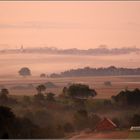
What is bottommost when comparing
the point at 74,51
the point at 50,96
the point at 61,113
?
the point at 61,113

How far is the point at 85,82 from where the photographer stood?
2.74 m

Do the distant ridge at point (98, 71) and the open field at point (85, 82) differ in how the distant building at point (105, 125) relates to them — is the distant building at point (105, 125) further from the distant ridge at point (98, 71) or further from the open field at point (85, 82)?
the distant ridge at point (98, 71)

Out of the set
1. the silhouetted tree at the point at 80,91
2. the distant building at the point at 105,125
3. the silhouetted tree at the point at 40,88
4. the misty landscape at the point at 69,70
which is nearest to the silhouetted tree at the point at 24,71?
the misty landscape at the point at 69,70

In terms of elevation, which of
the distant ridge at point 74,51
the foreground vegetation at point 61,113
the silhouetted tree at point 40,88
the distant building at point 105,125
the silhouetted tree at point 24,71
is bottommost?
the distant building at point 105,125

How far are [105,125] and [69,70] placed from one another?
47 cm

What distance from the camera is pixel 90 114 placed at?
2709mm

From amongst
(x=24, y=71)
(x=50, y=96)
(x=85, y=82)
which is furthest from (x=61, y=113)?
(x=24, y=71)

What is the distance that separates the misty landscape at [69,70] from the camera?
271cm

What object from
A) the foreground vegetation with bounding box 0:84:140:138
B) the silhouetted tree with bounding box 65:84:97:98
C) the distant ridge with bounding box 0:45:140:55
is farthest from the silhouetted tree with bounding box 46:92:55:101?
the distant ridge with bounding box 0:45:140:55

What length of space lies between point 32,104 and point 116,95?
23.5 inches

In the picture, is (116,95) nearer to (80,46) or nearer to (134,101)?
(134,101)

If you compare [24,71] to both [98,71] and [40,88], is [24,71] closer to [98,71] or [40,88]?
[40,88]

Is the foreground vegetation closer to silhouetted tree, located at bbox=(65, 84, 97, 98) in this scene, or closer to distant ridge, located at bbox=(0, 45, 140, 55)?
silhouetted tree, located at bbox=(65, 84, 97, 98)

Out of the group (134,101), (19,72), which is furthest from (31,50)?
(134,101)
